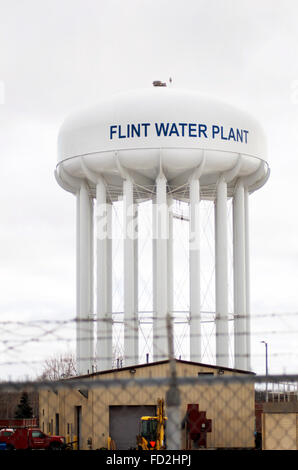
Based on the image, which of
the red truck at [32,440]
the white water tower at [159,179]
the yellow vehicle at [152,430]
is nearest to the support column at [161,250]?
the white water tower at [159,179]

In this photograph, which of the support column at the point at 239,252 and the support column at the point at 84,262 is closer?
the support column at the point at 239,252

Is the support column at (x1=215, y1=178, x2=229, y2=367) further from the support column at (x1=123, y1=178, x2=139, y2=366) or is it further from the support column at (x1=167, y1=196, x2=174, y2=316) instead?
the support column at (x1=123, y1=178, x2=139, y2=366)

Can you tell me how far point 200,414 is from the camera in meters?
31.2

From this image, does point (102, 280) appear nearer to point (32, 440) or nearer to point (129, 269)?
point (129, 269)

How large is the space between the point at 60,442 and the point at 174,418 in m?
29.8

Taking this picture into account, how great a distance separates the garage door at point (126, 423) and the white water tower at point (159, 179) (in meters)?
2.31

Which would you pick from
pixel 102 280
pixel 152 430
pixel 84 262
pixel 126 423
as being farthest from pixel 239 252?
pixel 152 430

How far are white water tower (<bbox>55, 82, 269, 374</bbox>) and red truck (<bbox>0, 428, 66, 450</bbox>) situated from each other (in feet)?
11.2

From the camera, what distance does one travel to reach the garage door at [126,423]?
108 ft

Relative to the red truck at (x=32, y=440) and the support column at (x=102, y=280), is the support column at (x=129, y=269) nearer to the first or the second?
the support column at (x=102, y=280)

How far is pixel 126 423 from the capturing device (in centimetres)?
3388

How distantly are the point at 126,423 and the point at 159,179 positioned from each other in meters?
9.92

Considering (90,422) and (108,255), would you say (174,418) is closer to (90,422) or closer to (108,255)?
(90,422)

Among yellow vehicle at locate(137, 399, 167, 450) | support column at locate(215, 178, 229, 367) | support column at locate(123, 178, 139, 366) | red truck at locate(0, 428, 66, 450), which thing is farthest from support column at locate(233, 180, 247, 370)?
red truck at locate(0, 428, 66, 450)
